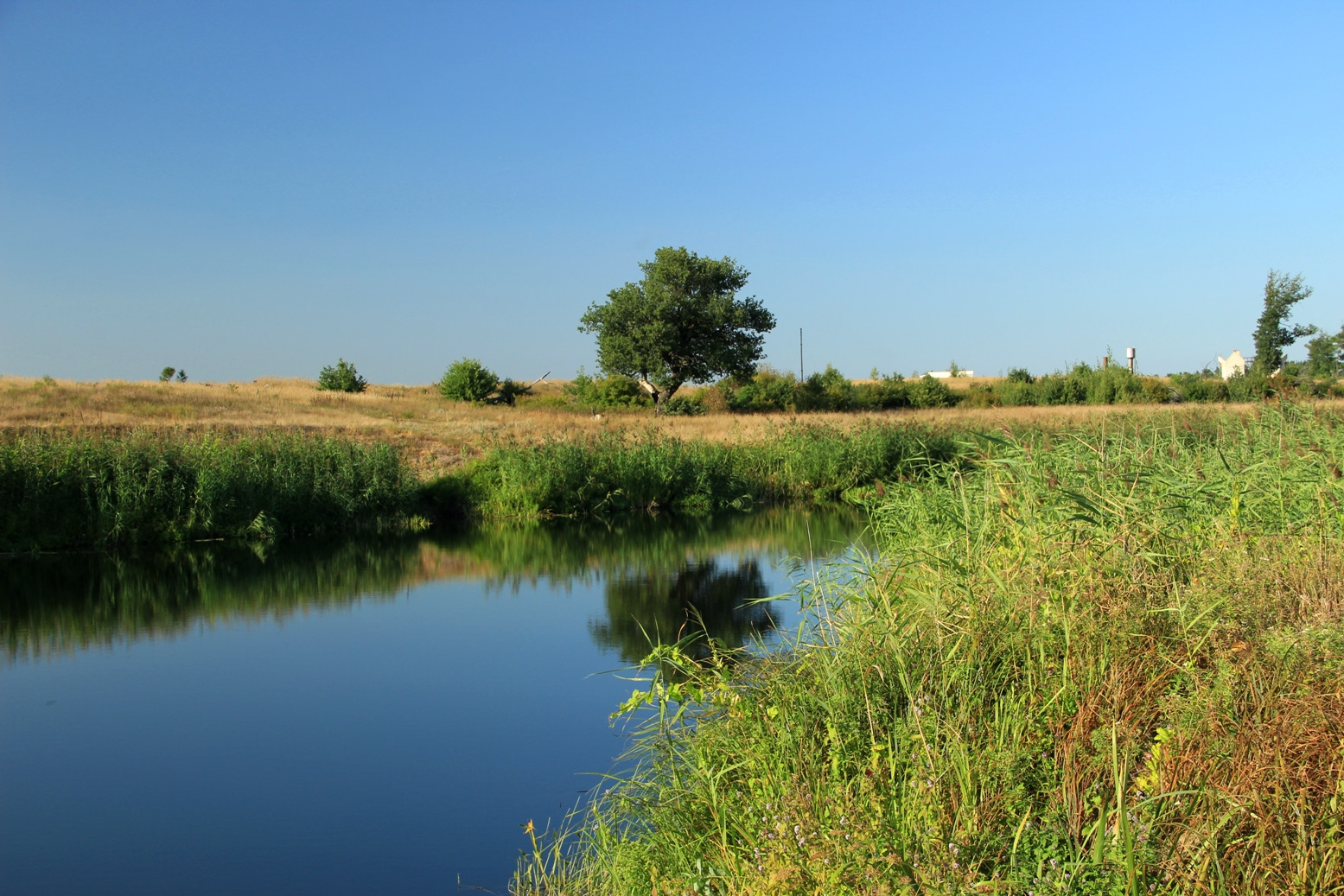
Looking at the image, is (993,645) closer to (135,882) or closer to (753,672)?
(753,672)

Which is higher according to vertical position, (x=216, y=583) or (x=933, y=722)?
(x=933, y=722)

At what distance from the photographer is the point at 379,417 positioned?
27.5 m

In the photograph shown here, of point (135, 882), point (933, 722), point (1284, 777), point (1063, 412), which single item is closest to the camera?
point (1284, 777)

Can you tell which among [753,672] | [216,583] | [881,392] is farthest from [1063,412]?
[753,672]

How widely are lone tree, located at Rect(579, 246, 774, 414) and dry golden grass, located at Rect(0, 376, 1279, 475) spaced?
360 inches

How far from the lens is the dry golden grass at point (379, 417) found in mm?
20844

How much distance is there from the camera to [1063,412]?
→ 2680 cm

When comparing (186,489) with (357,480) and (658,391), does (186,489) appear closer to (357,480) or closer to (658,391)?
(357,480)

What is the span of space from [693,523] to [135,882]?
41.8ft


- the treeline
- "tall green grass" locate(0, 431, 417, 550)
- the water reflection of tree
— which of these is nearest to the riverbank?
"tall green grass" locate(0, 431, 417, 550)

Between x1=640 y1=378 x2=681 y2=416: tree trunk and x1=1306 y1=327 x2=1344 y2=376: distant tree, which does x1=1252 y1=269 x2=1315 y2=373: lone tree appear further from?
x1=640 y1=378 x2=681 y2=416: tree trunk

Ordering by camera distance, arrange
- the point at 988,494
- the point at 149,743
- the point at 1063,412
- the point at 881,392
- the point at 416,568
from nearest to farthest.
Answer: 1. the point at 988,494
2. the point at 149,743
3. the point at 416,568
4. the point at 1063,412
5. the point at 881,392

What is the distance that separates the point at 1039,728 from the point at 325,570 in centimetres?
1114

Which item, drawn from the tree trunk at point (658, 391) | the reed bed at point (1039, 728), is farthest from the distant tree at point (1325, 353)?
the reed bed at point (1039, 728)
